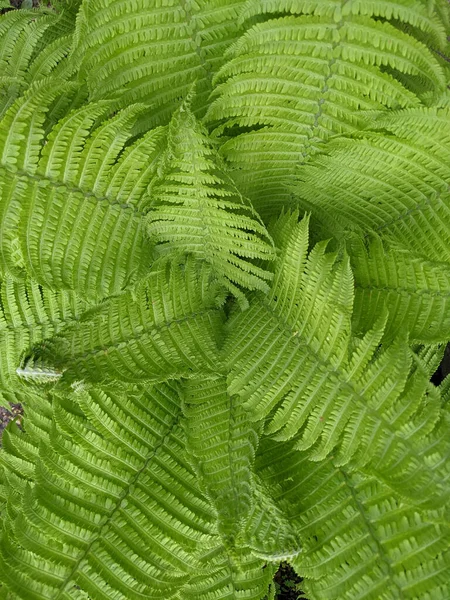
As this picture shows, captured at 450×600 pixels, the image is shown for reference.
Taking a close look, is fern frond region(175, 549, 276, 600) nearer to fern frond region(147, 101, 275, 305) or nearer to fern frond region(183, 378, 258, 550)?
fern frond region(183, 378, 258, 550)

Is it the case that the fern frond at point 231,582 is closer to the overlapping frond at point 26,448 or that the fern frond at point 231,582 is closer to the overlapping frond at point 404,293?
the overlapping frond at point 26,448

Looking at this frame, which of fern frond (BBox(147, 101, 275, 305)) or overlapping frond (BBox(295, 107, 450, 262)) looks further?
overlapping frond (BBox(295, 107, 450, 262))

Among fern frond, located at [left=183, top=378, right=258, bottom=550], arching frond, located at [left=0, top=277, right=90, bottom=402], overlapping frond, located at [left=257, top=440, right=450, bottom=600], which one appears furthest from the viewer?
arching frond, located at [left=0, top=277, right=90, bottom=402]

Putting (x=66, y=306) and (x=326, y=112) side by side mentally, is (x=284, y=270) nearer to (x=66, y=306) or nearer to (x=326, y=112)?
(x=326, y=112)

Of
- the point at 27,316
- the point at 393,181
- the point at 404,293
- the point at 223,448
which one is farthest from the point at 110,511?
the point at 393,181

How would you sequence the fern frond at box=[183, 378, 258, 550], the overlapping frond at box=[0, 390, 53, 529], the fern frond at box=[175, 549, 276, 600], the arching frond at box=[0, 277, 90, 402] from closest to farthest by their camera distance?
the fern frond at box=[183, 378, 258, 550] < the fern frond at box=[175, 549, 276, 600] < the arching frond at box=[0, 277, 90, 402] < the overlapping frond at box=[0, 390, 53, 529]

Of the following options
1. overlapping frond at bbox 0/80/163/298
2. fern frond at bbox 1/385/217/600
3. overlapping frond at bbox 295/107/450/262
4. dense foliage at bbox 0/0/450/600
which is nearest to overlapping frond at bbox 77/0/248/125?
dense foliage at bbox 0/0/450/600

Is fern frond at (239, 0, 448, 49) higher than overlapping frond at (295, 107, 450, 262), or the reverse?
fern frond at (239, 0, 448, 49)
